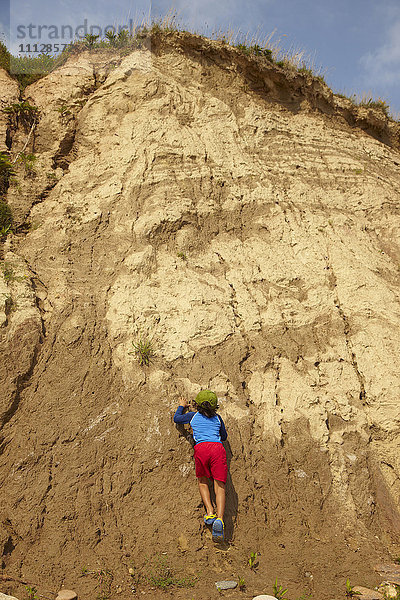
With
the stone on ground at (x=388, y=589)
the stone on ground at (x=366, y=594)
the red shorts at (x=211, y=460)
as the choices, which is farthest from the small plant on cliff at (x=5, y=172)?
the stone on ground at (x=388, y=589)

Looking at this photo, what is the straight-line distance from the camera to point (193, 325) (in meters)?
5.94

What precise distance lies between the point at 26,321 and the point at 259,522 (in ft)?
12.2

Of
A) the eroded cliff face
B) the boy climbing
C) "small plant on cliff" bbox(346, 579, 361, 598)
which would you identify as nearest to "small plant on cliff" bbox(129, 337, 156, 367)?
the eroded cliff face

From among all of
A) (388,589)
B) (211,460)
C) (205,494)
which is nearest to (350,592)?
(388,589)

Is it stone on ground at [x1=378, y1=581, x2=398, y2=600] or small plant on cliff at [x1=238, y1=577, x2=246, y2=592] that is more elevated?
small plant on cliff at [x1=238, y1=577, x2=246, y2=592]

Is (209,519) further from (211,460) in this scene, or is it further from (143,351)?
(143,351)

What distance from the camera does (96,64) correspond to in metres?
8.62

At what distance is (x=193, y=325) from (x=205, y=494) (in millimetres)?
2183

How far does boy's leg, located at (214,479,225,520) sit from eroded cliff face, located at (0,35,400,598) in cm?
32

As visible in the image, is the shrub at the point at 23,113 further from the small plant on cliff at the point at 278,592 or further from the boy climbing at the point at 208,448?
the small plant on cliff at the point at 278,592

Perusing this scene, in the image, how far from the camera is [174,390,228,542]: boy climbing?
15.3ft

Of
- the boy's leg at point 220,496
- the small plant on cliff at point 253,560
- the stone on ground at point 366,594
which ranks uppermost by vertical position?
the boy's leg at point 220,496

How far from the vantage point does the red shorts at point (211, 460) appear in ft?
15.5

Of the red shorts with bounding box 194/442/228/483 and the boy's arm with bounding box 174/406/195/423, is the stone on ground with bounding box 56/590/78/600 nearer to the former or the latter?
the red shorts with bounding box 194/442/228/483
